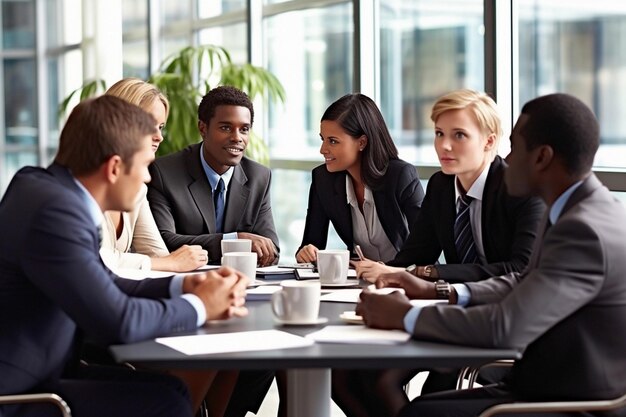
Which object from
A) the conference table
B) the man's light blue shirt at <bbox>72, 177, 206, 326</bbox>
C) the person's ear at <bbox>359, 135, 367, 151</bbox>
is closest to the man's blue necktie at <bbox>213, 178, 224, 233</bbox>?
the person's ear at <bbox>359, 135, 367, 151</bbox>

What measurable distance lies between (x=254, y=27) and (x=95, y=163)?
5.30 metres

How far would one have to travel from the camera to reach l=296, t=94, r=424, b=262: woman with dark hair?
3980 mm

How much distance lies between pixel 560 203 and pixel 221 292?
0.80 meters

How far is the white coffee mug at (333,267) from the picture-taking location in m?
3.01

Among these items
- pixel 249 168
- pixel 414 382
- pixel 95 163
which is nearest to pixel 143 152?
pixel 95 163

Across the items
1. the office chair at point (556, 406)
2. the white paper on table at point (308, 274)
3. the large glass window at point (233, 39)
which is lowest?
the office chair at point (556, 406)

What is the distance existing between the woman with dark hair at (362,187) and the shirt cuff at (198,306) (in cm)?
165

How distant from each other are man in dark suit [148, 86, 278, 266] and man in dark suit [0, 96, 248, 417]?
65.9 inches

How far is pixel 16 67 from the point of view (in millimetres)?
12172

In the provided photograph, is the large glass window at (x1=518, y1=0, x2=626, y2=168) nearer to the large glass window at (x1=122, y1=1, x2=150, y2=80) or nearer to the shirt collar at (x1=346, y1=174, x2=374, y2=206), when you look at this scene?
the shirt collar at (x1=346, y1=174, x2=374, y2=206)

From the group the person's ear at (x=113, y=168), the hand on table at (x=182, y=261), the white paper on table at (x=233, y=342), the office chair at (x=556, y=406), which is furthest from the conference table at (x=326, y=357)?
the hand on table at (x=182, y=261)

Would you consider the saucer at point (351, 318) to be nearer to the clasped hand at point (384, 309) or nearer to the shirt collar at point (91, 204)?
the clasped hand at point (384, 309)

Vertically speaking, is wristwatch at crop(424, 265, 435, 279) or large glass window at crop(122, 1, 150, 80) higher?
large glass window at crop(122, 1, 150, 80)

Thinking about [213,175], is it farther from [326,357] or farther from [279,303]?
[326,357]
